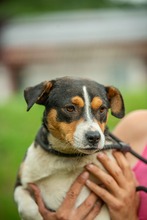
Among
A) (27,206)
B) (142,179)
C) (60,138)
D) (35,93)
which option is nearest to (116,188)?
(142,179)

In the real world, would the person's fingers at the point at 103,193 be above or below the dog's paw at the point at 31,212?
above

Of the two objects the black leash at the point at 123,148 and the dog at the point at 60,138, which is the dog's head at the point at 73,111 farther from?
the black leash at the point at 123,148

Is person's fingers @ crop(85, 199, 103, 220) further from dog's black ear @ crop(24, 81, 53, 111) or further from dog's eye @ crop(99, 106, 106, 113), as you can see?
dog's black ear @ crop(24, 81, 53, 111)

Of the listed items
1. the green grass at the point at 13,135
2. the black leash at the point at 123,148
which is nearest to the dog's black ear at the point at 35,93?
the black leash at the point at 123,148

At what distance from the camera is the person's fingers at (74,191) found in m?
3.97

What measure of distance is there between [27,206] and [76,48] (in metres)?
19.4

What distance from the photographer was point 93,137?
3.81m

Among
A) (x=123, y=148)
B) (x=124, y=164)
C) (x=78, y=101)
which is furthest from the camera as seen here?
(x=123, y=148)

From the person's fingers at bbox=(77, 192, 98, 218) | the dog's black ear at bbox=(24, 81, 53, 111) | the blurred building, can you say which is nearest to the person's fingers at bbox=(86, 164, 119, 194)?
the person's fingers at bbox=(77, 192, 98, 218)

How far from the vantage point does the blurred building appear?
22859 mm

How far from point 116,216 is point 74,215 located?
0.23 metres

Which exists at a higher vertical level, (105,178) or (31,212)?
(105,178)

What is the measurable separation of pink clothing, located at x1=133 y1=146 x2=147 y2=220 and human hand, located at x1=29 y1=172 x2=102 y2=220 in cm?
25

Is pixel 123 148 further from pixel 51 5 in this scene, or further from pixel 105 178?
pixel 51 5
